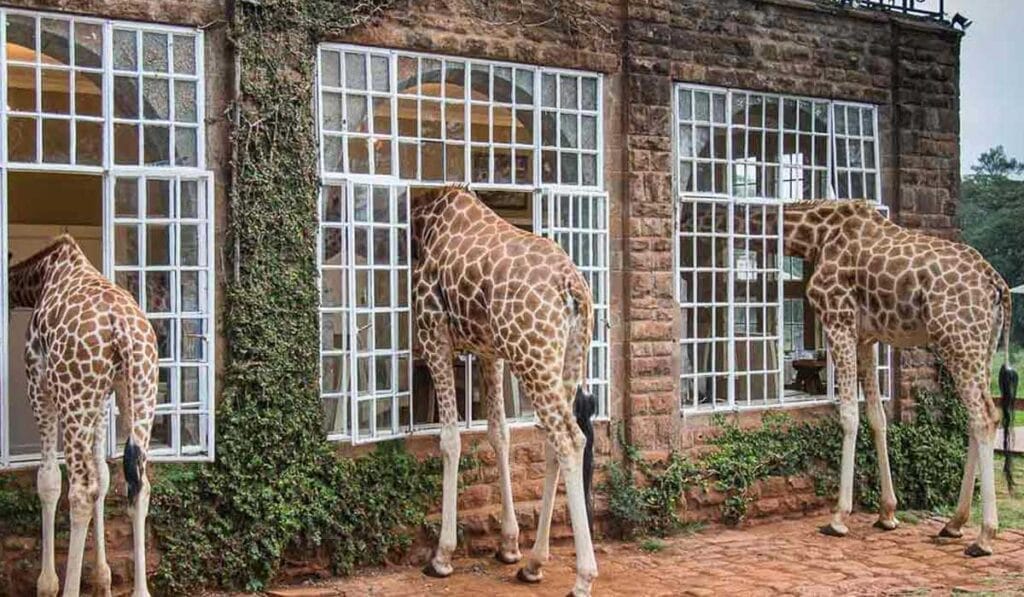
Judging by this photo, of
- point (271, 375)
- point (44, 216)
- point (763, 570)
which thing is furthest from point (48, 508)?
point (763, 570)

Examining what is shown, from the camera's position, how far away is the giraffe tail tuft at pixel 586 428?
801 cm

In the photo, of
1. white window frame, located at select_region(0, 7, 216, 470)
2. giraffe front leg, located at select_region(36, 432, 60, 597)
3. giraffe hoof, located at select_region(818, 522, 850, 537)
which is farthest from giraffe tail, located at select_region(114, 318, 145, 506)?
giraffe hoof, located at select_region(818, 522, 850, 537)

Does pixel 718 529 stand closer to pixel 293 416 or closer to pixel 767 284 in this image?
pixel 767 284

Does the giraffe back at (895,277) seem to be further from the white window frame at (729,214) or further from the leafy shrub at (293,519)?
the leafy shrub at (293,519)

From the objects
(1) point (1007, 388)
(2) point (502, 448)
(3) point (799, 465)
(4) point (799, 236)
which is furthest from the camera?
(3) point (799, 465)

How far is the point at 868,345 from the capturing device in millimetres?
10680

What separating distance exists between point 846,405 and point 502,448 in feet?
11.0

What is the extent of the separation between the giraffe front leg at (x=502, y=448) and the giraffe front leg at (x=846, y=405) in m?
3.07

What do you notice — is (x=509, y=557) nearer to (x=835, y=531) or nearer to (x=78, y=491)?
(x=835, y=531)

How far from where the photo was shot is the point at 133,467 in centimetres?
698

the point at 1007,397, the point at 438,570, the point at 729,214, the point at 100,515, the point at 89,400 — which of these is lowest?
the point at 438,570

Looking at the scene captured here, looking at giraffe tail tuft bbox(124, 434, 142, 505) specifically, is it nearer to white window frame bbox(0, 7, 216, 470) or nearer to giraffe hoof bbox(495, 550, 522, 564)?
white window frame bbox(0, 7, 216, 470)

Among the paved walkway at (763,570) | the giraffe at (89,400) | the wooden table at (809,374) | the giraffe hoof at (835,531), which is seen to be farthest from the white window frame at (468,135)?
the wooden table at (809,374)

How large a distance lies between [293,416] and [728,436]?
420 centimetres
